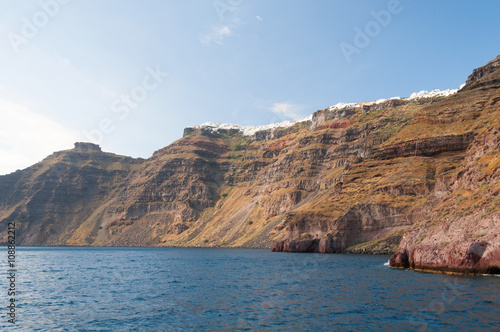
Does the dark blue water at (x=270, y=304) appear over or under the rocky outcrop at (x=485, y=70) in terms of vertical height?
under

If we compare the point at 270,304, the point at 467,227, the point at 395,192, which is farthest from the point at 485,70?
the point at 270,304

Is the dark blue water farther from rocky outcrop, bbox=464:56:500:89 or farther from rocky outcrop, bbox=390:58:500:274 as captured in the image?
rocky outcrop, bbox=464:56:500:89

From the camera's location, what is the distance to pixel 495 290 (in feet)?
97.6

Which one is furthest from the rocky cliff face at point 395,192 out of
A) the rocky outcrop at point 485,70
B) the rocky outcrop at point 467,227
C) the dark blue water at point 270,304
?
the dark blue water at point 270,304

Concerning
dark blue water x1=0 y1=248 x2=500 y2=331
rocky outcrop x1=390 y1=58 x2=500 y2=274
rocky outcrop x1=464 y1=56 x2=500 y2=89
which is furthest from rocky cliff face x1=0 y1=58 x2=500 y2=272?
dark blue water x1=0 y1=248 x2=500 y2=331

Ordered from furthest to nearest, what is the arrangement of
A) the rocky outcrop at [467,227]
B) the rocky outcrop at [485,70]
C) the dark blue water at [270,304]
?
the rocky outcrop at [485,70], the rocky outcrop at [467,227], the dark blue water at [270,304]

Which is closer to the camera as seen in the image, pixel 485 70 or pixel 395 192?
pixel 395 192

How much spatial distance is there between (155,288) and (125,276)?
14945 mm

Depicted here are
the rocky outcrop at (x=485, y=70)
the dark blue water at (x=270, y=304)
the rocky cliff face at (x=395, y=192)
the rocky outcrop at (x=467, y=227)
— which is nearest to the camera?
the dark blue water at (x=270, y=304)

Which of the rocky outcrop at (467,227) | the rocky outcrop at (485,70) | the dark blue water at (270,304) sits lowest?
the dark blue water at (270,304)

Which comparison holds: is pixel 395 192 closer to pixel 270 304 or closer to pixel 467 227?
pixel 467 227

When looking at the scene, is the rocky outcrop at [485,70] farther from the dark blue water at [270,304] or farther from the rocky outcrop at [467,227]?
the dark blue water at [270,304]

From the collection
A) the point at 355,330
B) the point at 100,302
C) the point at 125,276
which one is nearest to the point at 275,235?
the point at 125,276

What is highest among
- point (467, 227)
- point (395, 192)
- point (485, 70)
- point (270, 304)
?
point (485, 70)
